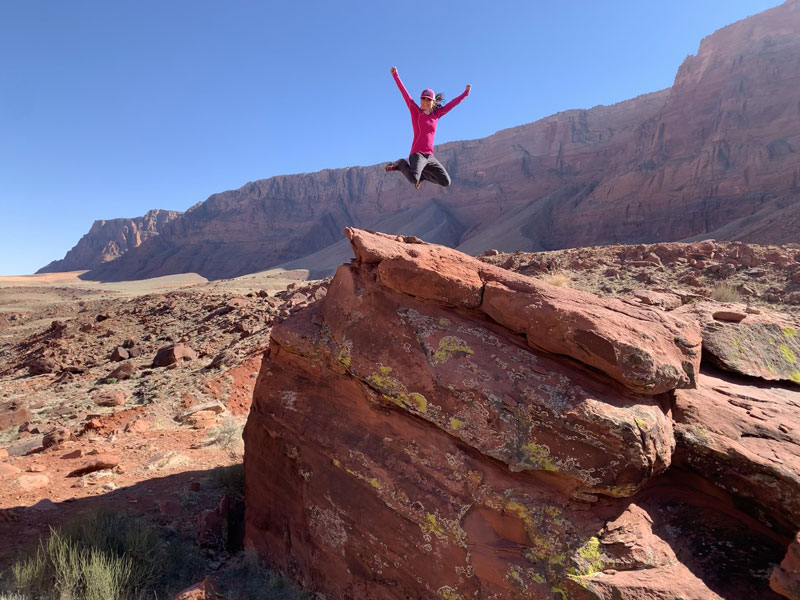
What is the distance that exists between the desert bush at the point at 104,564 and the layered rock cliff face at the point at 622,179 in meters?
28.9

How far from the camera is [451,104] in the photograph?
22.4 feet

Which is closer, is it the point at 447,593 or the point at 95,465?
the point at 447,593

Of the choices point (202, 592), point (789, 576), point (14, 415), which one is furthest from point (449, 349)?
point (14, 415)

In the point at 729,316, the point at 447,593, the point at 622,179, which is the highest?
the point at 622,179

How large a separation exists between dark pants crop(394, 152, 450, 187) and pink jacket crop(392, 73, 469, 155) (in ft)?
0.50

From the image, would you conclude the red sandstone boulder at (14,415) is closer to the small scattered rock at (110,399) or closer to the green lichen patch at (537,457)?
the small scattered rock at (110,399)

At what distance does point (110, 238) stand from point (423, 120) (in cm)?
14453

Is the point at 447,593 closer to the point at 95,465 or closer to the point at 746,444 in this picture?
the point at 746,444

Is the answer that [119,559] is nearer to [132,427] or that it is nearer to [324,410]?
[324,410]

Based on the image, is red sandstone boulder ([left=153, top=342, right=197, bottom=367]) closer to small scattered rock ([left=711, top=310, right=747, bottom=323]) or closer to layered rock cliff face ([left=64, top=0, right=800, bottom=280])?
small scattered rock ([left=711, top=310, right=747, bottom=323])

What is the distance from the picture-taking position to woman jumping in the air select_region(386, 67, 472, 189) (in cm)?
644

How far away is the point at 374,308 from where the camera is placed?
4.69 metres

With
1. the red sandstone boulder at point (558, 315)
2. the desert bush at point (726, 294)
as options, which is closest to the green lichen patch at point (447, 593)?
the red sandstone boulder at point (558, 315)

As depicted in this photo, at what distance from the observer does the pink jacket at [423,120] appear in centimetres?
664
